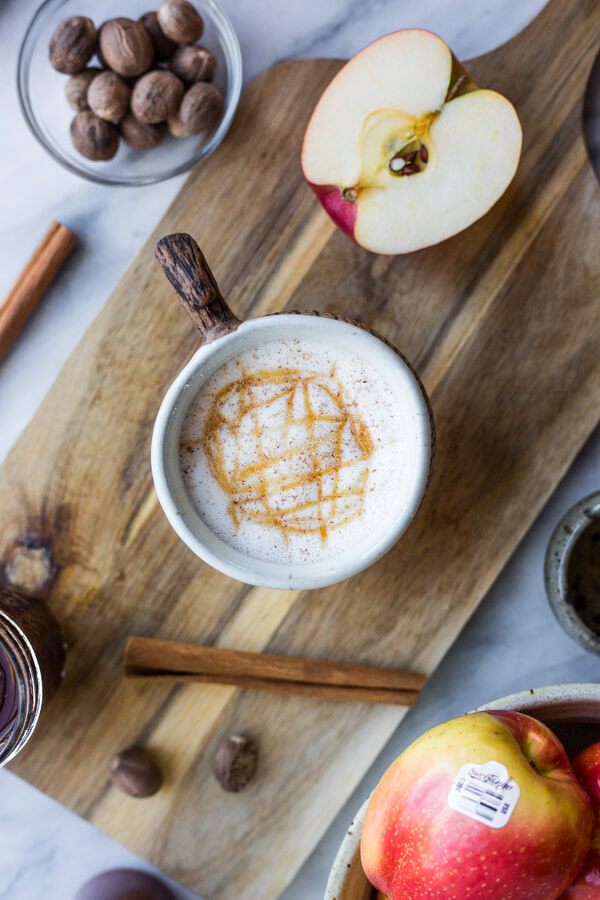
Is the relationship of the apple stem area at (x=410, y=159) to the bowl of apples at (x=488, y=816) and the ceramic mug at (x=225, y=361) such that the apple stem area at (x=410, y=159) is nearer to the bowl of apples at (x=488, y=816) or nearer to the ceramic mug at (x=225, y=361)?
the ceramic mug at (x=225, y=361)

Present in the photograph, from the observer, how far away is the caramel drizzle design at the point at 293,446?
0.78m

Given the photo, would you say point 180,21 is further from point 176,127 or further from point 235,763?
point 235,763

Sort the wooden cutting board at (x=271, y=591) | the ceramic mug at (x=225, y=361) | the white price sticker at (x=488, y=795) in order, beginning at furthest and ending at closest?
1. the wooden cutting board at (x=271, y=591)
2. the ceramic mug at (x=225, y=361)
3. the white price sticker at (x=488, y=795)

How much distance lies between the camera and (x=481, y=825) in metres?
0.62

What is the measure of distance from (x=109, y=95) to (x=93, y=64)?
0.34 feet

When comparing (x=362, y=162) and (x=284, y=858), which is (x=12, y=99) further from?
(x=284, y=858)

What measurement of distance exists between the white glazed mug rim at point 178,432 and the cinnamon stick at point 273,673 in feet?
0.55

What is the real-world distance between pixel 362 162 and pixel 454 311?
19 centimetres

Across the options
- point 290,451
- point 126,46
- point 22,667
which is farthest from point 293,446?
point 126,46

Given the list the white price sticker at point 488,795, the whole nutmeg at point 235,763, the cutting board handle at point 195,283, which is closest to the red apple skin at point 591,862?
the white price sticker at point 488,795

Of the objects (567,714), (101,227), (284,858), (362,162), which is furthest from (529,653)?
(101,227)

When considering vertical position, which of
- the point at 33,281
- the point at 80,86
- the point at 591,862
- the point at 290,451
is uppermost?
the point at 80,86

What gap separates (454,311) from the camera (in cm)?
86

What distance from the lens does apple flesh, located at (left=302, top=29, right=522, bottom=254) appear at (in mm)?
778
